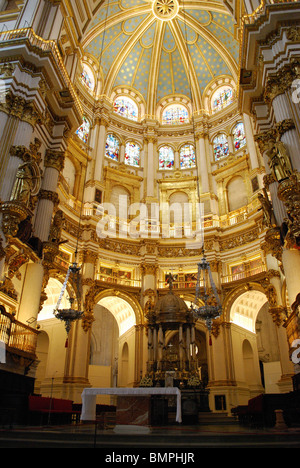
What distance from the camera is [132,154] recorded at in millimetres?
30641

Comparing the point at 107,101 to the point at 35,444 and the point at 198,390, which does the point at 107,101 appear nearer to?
the point at 198,390

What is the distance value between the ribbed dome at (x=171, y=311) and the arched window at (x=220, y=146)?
14864 millimetres

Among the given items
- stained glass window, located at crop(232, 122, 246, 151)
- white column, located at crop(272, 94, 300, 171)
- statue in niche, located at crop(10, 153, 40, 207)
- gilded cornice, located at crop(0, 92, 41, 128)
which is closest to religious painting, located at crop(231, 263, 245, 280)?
stained glass window, located at crop(232, 122, 246, 151)

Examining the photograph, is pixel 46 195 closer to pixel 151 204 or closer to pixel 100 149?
pixel 100 149

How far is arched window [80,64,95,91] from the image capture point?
28.8 meters

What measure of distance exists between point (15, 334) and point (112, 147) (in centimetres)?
2035

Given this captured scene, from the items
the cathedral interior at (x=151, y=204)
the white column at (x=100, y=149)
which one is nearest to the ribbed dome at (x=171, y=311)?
the cathedral interior at (x=151, y=204)

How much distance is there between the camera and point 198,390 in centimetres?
1537

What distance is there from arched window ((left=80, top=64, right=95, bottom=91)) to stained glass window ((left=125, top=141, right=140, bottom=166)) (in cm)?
561

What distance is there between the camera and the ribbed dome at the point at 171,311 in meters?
17.7

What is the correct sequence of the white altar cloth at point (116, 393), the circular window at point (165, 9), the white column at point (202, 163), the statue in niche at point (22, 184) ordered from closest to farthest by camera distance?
the white altar cloth at point (116, 393) → the statue in niche at point (22, 184) → the white column at point (202, 163) → the circular window at point (165, 9)

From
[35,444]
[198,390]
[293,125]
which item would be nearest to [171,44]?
[293,125]

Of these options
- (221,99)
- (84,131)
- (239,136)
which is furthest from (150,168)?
(221,99)

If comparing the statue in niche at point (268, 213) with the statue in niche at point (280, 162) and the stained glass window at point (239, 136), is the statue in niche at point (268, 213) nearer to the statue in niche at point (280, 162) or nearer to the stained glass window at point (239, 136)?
the statue in niche at point (280, 162)
